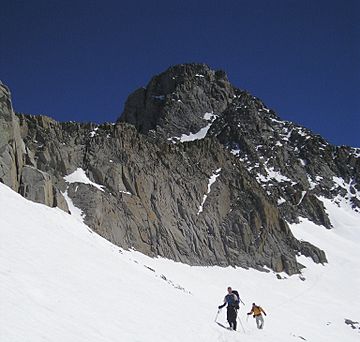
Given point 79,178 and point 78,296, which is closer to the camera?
point 78,296

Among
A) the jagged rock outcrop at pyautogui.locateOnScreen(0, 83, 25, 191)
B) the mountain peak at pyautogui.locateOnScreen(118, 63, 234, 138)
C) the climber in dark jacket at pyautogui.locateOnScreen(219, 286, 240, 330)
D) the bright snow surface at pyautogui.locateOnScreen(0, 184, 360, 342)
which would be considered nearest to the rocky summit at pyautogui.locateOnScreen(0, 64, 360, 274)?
the jagged rock outcrop at pyautogui.locateOnScreen(0, 83, 25, 191)

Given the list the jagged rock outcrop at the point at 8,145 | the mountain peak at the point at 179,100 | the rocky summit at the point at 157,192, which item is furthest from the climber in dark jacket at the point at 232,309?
the mountain peak at the point at 179,100

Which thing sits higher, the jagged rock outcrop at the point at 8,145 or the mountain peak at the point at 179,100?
the mountain peak at the point at 179,100

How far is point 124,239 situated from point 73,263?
26911 millimetres

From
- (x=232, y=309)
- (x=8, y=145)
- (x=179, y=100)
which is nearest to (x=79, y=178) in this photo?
(x=8, y=145)

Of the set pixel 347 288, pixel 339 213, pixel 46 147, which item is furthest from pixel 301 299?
pixel 339 213

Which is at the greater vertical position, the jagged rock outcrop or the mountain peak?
the mountain peak

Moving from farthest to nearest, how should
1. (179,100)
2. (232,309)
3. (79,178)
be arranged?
(179,100)
(79,178)
(232,309)

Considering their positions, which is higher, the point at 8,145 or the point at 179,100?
the point at 179,100

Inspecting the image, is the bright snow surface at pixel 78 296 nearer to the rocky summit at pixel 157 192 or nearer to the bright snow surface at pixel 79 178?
the rocky summit at pixel 157 192

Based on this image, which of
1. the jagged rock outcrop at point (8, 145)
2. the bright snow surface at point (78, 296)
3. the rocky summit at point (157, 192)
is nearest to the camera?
the bright snow surface at point (78, 296)

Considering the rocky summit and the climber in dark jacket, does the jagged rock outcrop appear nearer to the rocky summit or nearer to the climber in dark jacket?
the rocky summit

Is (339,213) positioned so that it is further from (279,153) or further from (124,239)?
(124,239)

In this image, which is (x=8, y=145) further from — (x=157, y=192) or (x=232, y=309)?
(x=157, y=192)
